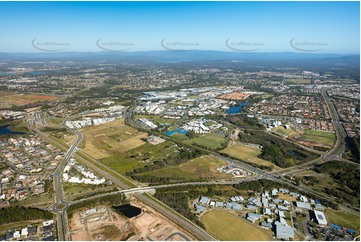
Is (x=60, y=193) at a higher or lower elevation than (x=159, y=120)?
lower

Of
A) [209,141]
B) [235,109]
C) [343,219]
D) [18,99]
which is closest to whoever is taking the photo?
[343,219]

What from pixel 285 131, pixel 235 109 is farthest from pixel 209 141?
pixel 235 109

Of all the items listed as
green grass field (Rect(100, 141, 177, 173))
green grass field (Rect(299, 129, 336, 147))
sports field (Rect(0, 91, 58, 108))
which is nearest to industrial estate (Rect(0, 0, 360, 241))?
green grass field (Rect(299, 129, 336, 147))

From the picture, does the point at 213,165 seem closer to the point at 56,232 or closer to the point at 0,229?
the point at 56,232

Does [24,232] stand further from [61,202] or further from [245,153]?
[245,153]

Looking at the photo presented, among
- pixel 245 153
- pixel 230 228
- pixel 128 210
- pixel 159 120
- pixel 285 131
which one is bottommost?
pixel 230 228

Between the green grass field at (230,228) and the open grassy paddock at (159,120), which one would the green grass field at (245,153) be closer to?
the green grass field at (230,228)

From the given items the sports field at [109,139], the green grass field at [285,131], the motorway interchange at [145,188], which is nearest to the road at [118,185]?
the motorway interchange at [145,188]

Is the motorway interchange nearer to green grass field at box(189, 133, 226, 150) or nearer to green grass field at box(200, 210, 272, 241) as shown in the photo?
green grass field at box(200, 210, 272, 241)
